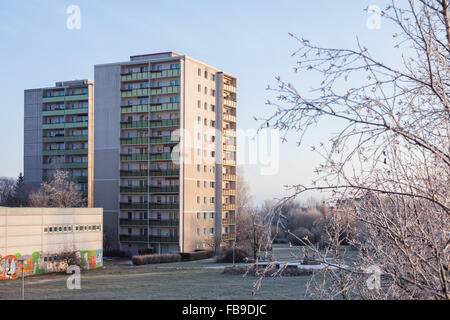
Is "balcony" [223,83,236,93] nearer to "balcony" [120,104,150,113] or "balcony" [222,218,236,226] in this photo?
"balcony" [120,104,150,113]

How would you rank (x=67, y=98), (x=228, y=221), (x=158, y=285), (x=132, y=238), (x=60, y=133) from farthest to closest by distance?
(x=60, y=133)
(x=67, y=98)
(x=228, y=221)
(x=132, y=238)
(x=158, y=285)

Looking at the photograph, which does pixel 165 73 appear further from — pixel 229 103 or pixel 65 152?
pixel 65 152

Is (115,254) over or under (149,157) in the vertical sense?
under

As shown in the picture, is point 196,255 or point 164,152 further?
point 164,152

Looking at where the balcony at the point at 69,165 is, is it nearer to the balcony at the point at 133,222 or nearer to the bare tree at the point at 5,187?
the bare tree at the point at 5,187

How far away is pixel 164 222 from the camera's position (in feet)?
172

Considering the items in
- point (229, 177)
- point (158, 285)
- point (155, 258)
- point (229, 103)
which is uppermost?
point (229, 103)

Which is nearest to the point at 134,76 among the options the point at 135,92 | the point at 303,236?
the point at 135,92

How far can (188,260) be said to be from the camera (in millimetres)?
49000

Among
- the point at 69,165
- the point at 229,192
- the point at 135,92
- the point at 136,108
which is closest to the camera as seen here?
the point at 136,108

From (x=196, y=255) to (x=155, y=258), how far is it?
4917 millimetres

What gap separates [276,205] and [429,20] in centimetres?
191
